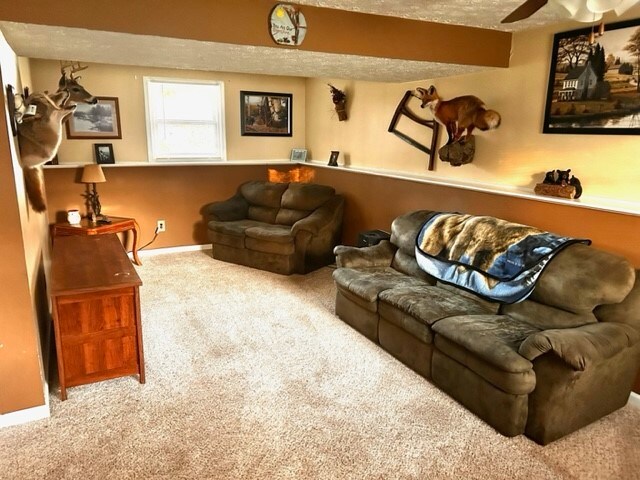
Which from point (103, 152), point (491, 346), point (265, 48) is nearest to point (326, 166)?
Answer: point (103, 152)

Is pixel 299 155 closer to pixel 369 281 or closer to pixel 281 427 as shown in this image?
pixel 369 281

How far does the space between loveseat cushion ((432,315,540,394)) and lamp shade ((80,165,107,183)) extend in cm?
380

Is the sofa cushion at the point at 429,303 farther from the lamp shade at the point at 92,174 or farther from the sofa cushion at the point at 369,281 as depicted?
the lamp shade at the point at 92,174

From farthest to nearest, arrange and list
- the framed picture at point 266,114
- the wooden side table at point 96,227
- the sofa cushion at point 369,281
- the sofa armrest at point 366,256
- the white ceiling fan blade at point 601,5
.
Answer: the framed picture at point 266,114, the wooden side table at point 96,227, the sofa armrest at point 366,256, the sofa cushion at point 369,281, the white ceiling fan blade at point 601,5

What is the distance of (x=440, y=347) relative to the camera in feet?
8.70

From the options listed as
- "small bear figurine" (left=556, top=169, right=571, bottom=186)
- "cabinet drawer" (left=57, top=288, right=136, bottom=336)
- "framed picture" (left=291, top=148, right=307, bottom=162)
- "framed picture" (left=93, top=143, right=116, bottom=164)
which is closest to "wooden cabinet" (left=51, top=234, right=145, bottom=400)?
"cabinet drawer" (left=57, top=288, right=136, bottom=336)

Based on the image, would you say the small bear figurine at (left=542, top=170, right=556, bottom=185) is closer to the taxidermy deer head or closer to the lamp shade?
the taxidermy deer head

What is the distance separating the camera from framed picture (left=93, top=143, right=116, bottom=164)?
16.6 feet

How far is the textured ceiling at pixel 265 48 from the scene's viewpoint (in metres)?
2.58

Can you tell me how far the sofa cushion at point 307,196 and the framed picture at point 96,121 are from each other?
2.07 metres

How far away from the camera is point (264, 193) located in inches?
220

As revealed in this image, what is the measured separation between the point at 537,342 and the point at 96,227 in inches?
164

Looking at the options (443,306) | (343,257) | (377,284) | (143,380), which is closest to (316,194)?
(343,257)

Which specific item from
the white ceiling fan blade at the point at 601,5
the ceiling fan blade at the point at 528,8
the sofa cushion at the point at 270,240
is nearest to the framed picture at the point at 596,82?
the ceiling fan blade at the point at 528,8
